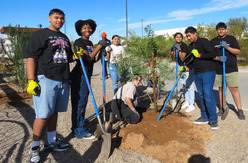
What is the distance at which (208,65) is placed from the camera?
346cm

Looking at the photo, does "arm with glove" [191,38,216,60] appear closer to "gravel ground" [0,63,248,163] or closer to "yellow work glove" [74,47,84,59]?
"gravel ground" [0,63,248,163]

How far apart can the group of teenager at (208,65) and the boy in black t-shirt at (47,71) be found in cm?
224

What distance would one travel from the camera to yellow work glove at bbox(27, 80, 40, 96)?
2265mm

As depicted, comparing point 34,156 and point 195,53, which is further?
point 195,53

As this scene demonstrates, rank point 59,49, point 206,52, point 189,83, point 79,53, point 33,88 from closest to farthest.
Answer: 1. point 33,88
2. point 59,49
3. point 79,53
4. point 206,52
5. point 189,83

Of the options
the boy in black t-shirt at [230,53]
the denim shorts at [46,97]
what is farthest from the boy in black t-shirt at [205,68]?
the denim shorts at [46,97]

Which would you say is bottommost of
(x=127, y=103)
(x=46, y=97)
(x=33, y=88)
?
(x=127, y=103)

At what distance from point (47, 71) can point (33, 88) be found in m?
0.29

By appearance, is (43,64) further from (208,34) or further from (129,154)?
(208,34)

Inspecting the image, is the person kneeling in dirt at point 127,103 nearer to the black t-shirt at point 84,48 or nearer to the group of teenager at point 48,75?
the black t-shirt at point 84,48

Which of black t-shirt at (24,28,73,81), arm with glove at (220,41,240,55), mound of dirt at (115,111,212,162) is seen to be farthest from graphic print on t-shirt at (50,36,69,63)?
arm with glove at (220,41,240,55)

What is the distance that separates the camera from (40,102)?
95.1 inches

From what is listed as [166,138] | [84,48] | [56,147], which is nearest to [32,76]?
[84,48]

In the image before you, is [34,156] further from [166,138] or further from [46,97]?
[166,138]
